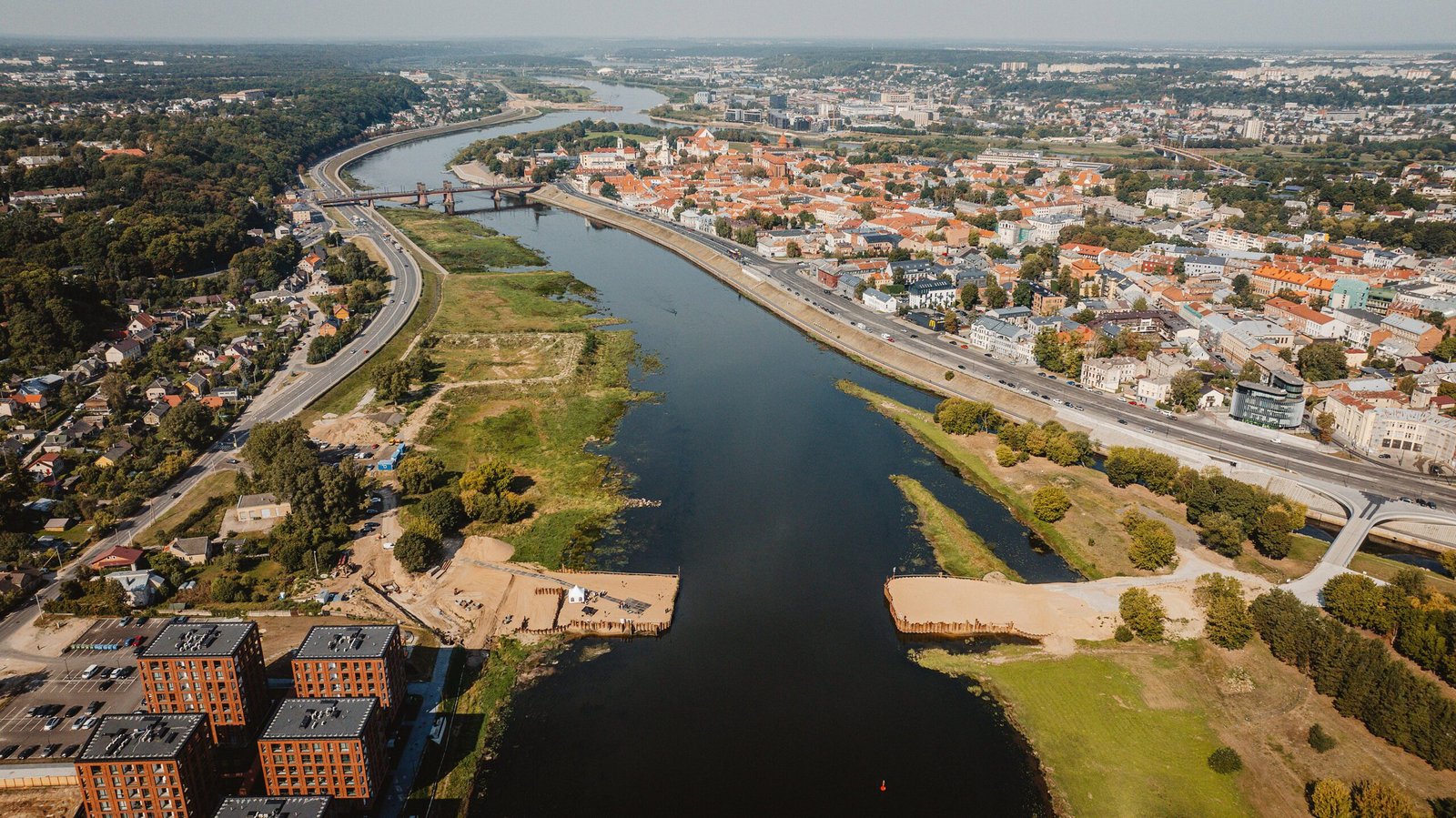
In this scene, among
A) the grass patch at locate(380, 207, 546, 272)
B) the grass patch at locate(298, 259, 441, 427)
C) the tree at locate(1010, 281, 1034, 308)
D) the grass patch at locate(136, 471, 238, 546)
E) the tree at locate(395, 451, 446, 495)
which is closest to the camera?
the grass patch at locate(136, 471, 238, 546)

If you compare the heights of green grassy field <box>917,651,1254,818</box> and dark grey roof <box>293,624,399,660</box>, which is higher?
dark grey roof <box>293,624,399,660</box>

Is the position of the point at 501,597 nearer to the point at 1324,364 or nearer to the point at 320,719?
the point at 320,719

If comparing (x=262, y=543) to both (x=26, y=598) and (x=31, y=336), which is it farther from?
(x=31, y=336)

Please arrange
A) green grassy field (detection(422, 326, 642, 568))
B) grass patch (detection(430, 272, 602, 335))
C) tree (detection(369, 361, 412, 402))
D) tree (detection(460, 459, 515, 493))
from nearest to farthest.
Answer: green grassy field (detection(422, 326, 642, 568))
tree (detection(460, 459, 515, 493))
tree (detection(369, 361, 412, 402))
grass patch (detection(430, 272, 602, 335))

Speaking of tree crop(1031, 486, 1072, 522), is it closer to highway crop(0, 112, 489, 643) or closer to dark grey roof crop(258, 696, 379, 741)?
dark grey roof crop(258, 696, 379, 741)

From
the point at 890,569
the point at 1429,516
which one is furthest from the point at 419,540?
the point at 1429,516

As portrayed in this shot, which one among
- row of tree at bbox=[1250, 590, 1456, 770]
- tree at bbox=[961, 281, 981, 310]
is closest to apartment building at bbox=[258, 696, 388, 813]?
row of tree at bbox=[1250, 590, 1456, 770]

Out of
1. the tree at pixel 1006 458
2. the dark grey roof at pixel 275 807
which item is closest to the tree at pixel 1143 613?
the tree at pixel 1006 458
